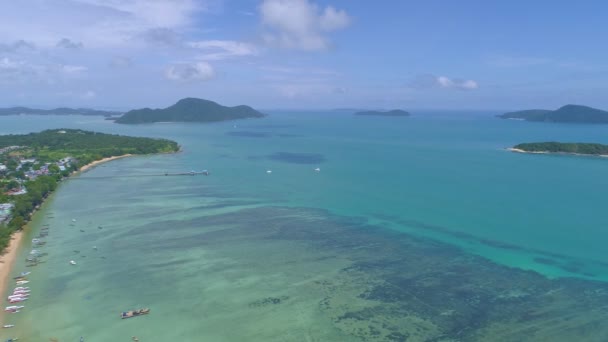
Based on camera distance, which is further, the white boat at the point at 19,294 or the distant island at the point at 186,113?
the distant island at the point at 186,113

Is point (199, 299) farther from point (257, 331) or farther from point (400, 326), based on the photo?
point (400, 326)

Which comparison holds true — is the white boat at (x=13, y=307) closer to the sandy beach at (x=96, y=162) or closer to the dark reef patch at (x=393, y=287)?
the dark reef patch at (x=393, y=287)

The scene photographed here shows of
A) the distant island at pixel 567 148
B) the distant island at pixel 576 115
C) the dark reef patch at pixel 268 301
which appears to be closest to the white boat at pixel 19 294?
the dark reef patch at pixel 268 301

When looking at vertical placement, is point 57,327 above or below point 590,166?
below

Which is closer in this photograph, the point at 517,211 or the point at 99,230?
the point at 99,230

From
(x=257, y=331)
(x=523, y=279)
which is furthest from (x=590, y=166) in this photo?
(x=257, y=331)

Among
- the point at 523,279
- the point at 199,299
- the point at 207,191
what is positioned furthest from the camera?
the point at 207,191
